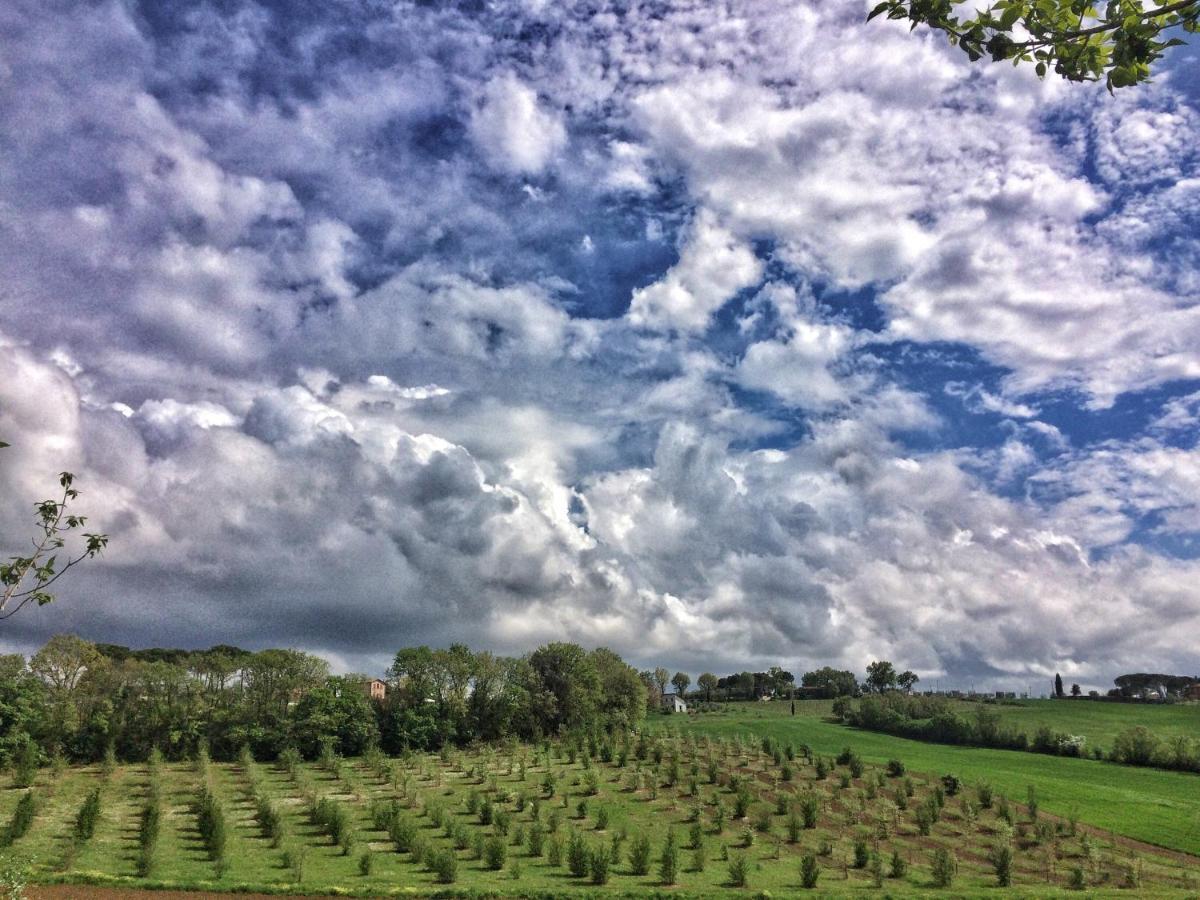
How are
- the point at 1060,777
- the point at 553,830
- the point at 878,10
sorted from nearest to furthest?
the point at 878,10
the point at 553,830
the point at 1060,777

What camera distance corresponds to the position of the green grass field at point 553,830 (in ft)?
145

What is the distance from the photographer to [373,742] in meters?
88.5

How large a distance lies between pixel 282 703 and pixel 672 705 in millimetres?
102552

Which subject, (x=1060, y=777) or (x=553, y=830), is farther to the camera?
(x=1060, y=777)

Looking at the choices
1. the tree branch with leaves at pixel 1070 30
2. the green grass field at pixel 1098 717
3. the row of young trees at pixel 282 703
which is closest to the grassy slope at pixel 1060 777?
the green grass field at pixel 1098 717

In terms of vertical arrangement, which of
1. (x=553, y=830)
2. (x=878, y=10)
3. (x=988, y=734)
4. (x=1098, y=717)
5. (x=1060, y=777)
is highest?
(x=878, y=10)

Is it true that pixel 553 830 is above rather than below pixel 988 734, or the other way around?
below

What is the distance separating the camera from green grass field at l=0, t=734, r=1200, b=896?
145 feet

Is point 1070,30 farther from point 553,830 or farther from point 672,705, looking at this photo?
point 672,705

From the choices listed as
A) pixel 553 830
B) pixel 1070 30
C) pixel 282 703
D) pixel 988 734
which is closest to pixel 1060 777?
pixel 988 734

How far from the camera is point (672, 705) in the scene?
177625 mm

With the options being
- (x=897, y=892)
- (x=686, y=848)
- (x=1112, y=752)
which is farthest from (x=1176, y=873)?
(x=1112, y=752)

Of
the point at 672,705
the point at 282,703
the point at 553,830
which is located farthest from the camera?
the point at 672,705

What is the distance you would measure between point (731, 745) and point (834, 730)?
119ft
